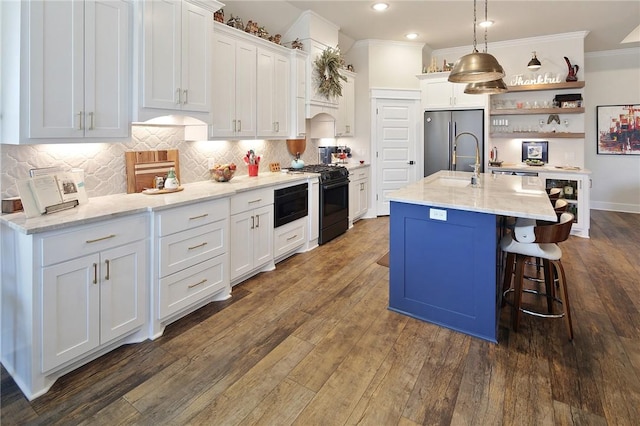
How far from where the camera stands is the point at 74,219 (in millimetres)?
2094

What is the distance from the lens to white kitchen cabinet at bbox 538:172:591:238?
5309 mm

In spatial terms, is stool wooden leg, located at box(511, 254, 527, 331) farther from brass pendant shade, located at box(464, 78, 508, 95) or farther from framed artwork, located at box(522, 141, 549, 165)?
framed artwork, located at box(522, 141, 549, 165)

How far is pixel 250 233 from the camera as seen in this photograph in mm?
3605

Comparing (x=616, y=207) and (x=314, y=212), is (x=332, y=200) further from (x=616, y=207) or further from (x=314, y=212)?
(x=616, y=207)

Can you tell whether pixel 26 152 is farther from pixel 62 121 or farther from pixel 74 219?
pixel 74 219

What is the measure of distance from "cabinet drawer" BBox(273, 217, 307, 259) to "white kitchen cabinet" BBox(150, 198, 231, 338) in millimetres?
914

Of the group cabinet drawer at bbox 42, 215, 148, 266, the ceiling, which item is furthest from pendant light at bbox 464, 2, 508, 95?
cabinet drawer at bbox 42, 215, 148, 266

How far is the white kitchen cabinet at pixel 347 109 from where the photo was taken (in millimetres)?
5914

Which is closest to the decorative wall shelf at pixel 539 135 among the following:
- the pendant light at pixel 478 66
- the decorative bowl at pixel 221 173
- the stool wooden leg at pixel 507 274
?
the pendant light at pixel 478 66

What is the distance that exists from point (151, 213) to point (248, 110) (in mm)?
1862

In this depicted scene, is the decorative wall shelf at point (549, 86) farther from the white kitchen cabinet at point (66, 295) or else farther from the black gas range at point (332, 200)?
the white kitchen cabinet at point (66, 295)

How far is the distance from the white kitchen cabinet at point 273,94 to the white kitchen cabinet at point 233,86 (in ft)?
0.35

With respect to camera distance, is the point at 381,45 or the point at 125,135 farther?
the point at 381,45

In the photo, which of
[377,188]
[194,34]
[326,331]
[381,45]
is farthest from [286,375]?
[381,45]
